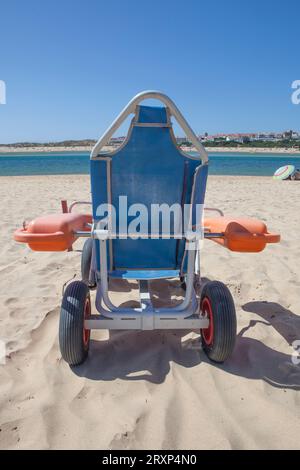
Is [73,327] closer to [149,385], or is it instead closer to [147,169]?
[149,385]

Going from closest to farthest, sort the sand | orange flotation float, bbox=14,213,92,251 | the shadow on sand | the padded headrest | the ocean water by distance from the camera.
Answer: the sand → orange flotation float, bbox=14,213,92,251 → the shadow on sand → the padded headrest → the ocean water

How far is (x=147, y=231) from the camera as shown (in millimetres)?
2496

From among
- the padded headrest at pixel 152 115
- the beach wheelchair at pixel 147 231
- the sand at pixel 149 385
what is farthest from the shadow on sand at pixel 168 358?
the padded headrest at pixel 152 115

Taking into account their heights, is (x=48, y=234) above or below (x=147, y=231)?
above

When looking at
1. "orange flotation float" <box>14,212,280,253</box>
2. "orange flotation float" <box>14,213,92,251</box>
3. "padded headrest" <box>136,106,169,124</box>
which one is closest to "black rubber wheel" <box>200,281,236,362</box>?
"orange flotation float" <box>14,212,280,253</box>

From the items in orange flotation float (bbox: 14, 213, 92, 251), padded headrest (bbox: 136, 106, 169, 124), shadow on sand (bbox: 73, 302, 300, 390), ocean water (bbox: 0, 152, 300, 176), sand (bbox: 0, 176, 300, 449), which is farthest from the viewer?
ocean water (bbox: 0, 152, 300, 176)

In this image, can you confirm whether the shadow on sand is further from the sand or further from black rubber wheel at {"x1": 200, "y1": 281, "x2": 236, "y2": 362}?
black rubber wheel at {"x1": 200, "y1": 281, "x2": 236, "y2": 362}

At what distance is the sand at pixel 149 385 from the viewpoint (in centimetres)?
158

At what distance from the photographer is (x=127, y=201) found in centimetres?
238

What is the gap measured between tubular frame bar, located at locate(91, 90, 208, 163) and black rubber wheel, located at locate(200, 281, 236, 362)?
920 mm

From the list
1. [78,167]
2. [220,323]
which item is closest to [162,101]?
[220,323]

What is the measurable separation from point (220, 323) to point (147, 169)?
47.0 inches

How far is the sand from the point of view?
1583 millimetres

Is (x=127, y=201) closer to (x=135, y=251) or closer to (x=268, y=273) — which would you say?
(x=135, y=251)
